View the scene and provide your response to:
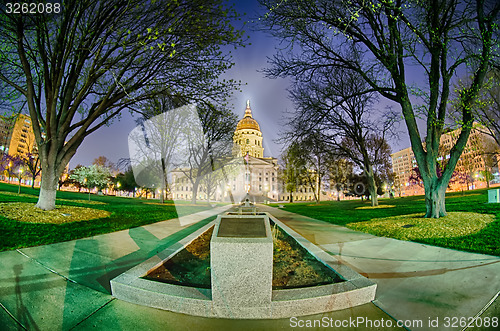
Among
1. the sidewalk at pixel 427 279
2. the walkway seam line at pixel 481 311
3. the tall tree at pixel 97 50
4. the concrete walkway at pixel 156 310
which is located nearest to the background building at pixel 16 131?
the tall tree at pixel 97 50

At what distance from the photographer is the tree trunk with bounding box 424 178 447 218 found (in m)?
8.77

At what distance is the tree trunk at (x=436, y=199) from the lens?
345 inches

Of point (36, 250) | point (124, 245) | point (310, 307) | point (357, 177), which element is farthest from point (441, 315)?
point (357, 177)

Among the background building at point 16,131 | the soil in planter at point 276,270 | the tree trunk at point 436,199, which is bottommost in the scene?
the soil in planter at point 276,270

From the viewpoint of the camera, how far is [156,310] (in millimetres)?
2865

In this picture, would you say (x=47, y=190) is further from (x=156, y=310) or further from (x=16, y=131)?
(x=16, y=131)

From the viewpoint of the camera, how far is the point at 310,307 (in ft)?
9.26

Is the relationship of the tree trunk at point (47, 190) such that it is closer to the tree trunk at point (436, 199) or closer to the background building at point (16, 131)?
the background building at point (16, 131)

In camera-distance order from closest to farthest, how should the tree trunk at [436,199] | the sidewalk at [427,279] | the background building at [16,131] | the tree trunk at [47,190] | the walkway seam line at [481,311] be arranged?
1. the walkway seam line at [481,311]
2. the sidewalk at [427,279]
3. the tree trunk at [47,190]
4. the tree trunk at [436,199]
5. the background building at [16,131]

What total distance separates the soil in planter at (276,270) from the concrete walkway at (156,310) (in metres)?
0.67

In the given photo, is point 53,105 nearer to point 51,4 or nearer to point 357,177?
point 51,4

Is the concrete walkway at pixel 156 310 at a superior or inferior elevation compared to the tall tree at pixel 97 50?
inferior

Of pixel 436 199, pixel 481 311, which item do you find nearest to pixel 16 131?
pixel 481 311

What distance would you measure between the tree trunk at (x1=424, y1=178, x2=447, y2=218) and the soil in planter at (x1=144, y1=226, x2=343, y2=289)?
657 cm
